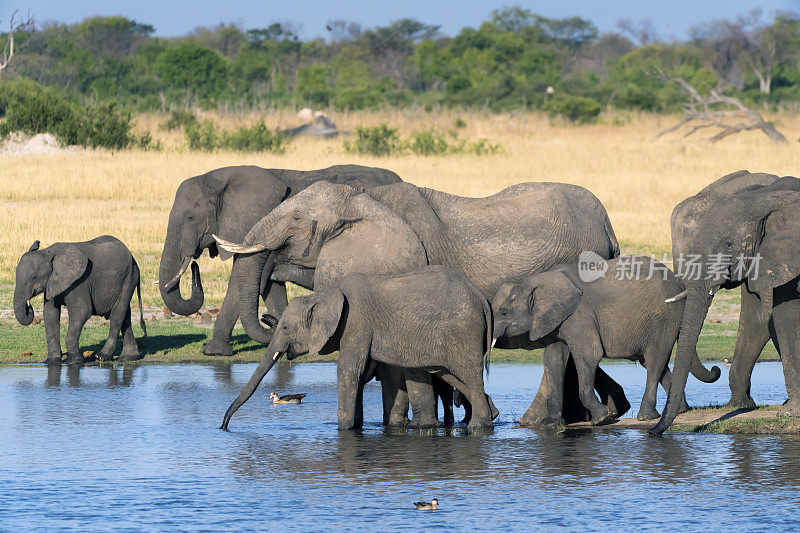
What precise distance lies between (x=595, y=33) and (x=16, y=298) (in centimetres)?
9455

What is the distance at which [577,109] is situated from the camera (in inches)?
1852

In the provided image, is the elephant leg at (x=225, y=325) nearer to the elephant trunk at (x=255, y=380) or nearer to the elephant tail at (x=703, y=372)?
the elephant trunk at (x=255, y=380)

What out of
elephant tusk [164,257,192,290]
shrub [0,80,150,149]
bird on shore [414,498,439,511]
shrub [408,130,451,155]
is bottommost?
bird on shore [414,498,439,511]

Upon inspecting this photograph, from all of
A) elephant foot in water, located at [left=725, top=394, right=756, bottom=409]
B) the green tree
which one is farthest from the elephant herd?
the green tree

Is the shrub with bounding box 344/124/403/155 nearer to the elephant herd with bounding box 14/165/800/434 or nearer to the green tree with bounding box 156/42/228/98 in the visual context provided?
the green tree with bounding box 156/42/228/98

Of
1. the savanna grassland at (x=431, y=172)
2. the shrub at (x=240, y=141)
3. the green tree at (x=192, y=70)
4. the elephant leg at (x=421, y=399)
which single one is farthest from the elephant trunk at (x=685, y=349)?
the green tree at (x=192, y=70)

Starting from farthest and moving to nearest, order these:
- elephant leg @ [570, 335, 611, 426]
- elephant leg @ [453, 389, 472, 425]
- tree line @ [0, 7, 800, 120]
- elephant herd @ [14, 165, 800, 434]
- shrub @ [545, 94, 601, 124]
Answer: tree line @ [0, 7, 800, 120]
shrub @ [545, 94, 601, 124]
elephant leg @ [453, 389, 472, 425]
elephant leg @ [570, 335, 611, 426]
elephant herd @ [14, 165, 800, 434]

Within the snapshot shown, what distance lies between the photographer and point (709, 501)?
297 inches

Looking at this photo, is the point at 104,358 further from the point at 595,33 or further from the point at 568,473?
the point at 595,33

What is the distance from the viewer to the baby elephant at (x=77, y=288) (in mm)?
13836

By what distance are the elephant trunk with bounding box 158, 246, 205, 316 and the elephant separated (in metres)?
3.28

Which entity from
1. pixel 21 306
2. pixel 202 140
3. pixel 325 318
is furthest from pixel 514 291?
pixel 202 140

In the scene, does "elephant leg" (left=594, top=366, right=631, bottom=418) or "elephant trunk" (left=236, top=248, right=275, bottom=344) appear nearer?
"elephant leg" (left=594, top=366, right=631, bottom=418)

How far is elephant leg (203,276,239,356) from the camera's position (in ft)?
46.2
